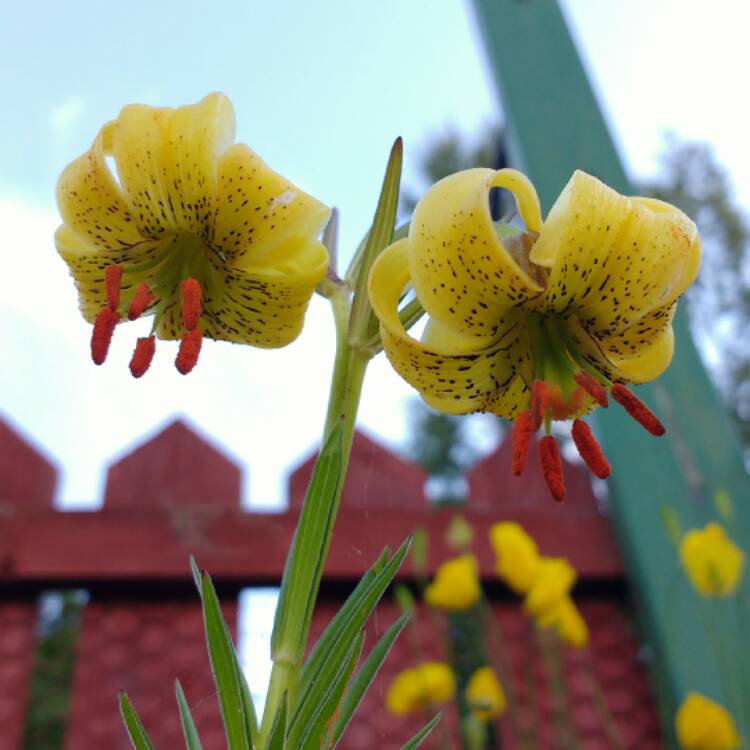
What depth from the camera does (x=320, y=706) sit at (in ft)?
1.37

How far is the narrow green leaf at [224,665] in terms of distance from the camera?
415 millimetres

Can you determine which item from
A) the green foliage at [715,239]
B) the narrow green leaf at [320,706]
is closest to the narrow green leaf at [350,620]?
the narrow green leaf at [320,706]

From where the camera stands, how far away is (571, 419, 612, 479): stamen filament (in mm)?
473

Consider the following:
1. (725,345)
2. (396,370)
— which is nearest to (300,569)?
(396,370)

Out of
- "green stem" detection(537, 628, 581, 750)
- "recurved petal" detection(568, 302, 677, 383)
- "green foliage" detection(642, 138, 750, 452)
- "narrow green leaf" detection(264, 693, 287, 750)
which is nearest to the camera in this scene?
"narrow green leaf" detection(264, 693, 287, 750)

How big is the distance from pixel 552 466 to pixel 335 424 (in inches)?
4.5

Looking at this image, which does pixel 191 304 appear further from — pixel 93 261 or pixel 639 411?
pixel 639 411

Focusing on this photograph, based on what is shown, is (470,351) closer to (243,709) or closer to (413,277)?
Result: (413,277)

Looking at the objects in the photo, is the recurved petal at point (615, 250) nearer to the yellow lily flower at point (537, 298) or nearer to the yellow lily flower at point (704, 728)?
the yellow lily flower at point (537, 298)

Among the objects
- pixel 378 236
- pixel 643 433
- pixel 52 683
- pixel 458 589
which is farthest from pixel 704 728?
pixel 52 683

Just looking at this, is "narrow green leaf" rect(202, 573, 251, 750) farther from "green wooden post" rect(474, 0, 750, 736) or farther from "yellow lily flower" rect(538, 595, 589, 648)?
"green wooden post" rect(474, 0, 750, 736)

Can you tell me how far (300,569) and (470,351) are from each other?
0.23 metres

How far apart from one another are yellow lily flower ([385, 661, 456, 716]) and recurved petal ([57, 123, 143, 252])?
843 millimetres

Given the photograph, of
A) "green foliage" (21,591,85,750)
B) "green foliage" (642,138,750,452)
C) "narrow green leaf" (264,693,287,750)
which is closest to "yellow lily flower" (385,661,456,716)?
"narrow green leaf" (264,693,287,750)
